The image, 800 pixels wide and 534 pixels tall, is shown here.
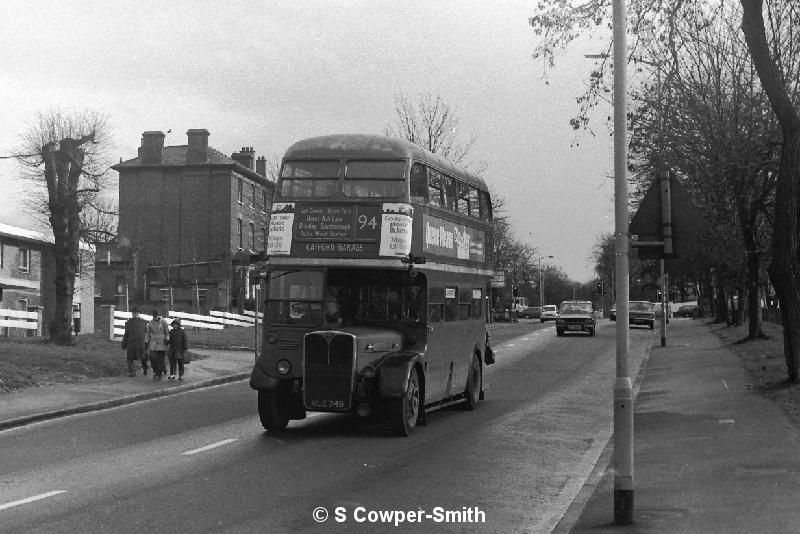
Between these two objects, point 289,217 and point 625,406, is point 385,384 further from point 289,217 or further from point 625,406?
point 625,406

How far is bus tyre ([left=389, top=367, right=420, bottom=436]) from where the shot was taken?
15227 mm

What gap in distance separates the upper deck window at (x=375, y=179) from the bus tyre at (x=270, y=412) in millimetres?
3261

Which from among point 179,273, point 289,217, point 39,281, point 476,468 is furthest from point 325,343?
point 179,273

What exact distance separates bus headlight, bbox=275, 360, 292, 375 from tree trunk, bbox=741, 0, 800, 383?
9.72 meters

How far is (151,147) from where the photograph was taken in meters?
72.1

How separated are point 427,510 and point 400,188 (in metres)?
7.13

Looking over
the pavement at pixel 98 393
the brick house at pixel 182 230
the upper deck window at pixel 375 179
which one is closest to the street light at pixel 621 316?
the upper deck window at pixel 375 179

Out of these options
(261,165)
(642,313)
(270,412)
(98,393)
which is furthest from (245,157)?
(270,412)

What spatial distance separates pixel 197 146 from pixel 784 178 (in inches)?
2195

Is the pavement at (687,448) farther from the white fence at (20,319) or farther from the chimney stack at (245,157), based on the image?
the chimney stack at (245,157)

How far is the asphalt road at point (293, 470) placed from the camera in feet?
29.9

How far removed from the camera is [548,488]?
11.2 m

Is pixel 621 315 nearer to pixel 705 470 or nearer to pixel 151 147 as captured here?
pixel 705 470

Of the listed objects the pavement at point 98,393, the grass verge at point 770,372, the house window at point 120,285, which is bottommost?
the pavement at point 98,393
